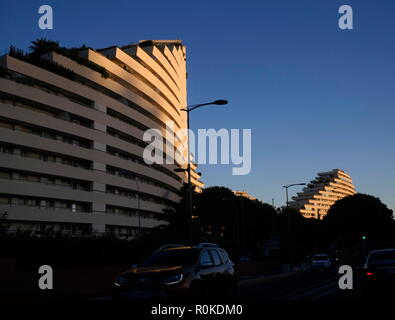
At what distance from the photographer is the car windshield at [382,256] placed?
14524mm

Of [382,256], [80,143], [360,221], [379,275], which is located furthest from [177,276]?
[360,221]

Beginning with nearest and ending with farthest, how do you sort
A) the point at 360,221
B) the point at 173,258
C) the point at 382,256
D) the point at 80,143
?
the point at 173,258, the point at 382,256, the point at 80,143, the point at 360,221

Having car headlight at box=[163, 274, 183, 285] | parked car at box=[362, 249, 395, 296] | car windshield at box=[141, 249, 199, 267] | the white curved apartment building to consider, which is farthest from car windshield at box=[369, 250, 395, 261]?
the white curved apartment building

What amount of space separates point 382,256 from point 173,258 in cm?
718

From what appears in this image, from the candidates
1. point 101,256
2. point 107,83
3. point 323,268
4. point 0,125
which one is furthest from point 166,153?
point 101,256

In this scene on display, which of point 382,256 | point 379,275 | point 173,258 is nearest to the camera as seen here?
point 173,258

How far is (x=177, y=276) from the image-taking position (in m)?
9.70

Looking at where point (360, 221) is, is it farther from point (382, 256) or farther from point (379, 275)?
point (379, 275)

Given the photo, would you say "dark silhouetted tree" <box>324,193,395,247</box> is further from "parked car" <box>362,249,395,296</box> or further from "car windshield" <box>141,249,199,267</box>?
"car windshield" <box>141,249,199,267</box>

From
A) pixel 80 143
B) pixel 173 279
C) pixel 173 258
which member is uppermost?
pixel 80 143

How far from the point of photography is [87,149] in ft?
185

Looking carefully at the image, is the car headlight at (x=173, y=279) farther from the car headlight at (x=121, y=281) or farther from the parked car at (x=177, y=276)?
the car headlight at (x=121, y=281)

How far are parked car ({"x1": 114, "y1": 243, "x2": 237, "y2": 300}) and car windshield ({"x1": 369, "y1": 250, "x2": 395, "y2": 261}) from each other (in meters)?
5.16
